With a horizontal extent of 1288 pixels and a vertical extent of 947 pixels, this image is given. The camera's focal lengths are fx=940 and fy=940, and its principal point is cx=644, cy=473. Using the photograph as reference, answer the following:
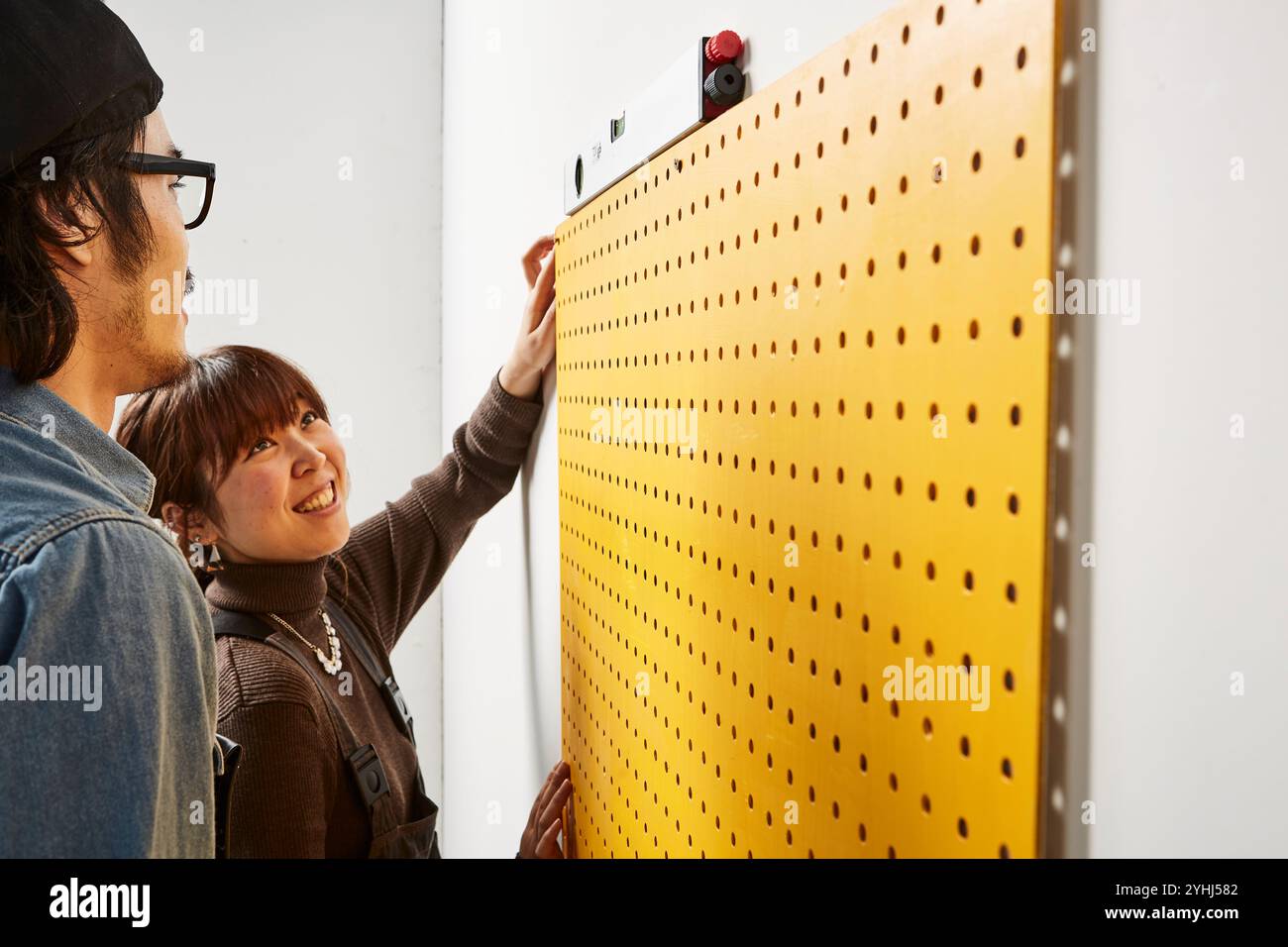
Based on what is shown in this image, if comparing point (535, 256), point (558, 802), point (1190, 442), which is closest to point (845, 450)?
point (1190, 442)

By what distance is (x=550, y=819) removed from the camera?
1169mm

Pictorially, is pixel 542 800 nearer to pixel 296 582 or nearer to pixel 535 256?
pixel 296 582

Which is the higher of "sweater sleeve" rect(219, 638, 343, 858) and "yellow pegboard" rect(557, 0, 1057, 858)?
"yellow pegboard" rect(557, 0, 1057, 858)

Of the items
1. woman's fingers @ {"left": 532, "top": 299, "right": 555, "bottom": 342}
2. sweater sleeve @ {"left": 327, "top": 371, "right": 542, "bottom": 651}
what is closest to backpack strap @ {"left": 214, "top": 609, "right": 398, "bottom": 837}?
sweater sleeve @ {"left": 327, "top": 371, "right": 542, "bottom": 651}

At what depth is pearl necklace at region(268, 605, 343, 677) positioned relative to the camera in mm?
1267

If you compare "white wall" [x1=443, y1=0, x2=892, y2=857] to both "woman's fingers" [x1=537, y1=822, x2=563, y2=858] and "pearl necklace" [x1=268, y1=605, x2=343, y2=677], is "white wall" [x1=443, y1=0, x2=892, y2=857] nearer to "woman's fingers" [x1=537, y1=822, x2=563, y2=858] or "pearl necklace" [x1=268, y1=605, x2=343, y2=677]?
"woman's fingers" [x1=537, y1=822, x2=563, y2=858]

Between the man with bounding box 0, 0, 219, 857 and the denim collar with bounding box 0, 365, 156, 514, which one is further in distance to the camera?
the denim collar with bounding box 0, 365, 156, 514

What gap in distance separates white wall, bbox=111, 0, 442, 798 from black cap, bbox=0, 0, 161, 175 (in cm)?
160

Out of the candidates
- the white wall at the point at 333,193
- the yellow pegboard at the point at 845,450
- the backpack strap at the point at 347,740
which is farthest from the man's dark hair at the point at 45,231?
the white wall at the point at 333,193

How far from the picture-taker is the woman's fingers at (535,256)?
132 cm

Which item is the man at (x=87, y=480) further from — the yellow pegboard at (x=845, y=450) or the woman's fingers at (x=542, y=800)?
the woman's fingers at (x=542, y=800)

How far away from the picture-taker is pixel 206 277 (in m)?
A: 2.30

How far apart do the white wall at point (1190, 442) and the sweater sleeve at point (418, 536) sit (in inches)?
44.6
